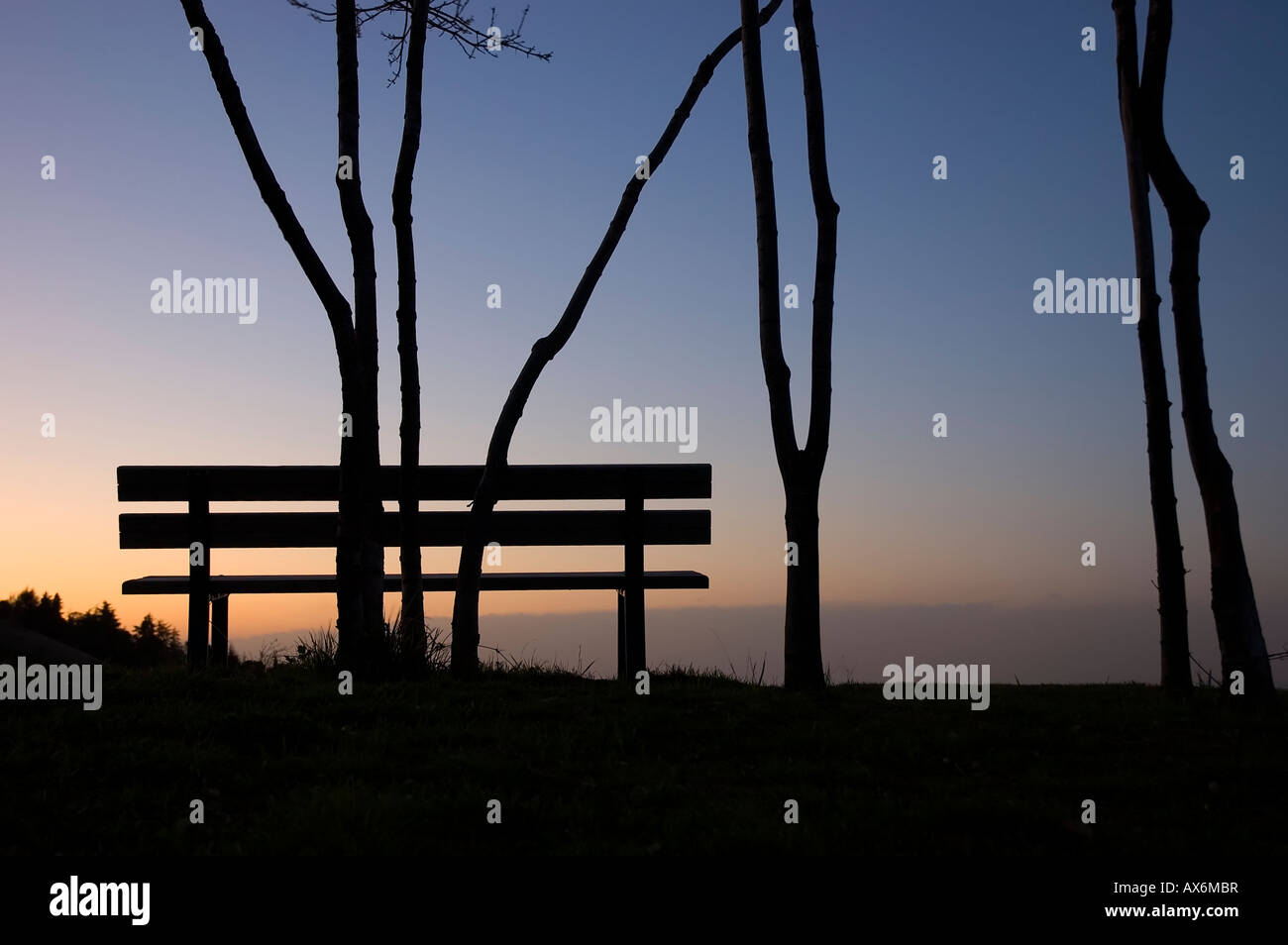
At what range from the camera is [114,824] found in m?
5.31

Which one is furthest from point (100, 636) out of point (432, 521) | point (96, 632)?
point (432, 521)

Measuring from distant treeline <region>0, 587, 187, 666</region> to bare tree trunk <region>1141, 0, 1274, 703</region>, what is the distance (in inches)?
336

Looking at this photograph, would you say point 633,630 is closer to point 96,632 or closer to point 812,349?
point 812,349

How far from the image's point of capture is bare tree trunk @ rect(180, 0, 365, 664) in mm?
8773

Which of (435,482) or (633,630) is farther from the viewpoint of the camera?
(435,482)

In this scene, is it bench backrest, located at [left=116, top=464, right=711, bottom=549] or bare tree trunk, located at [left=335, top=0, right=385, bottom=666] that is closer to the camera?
bare tree trunk, located at [left=335, top=0, right=385, bottom=666]

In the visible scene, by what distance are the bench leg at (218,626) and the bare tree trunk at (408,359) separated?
177cm

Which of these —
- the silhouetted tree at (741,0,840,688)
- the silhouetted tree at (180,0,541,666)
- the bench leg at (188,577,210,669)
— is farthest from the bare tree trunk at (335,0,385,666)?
the silhouetted tree at (741,0,840,688)

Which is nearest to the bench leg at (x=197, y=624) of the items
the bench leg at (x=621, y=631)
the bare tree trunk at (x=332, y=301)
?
the bare tree trunk at (x=332, y=301)

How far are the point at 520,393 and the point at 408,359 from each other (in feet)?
3.47

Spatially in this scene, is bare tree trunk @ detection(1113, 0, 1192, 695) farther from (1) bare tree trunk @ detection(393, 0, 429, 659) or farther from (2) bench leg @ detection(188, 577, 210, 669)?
(2) bench leg @ detection(188, 577, 210, 669)

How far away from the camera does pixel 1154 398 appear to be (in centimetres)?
941
